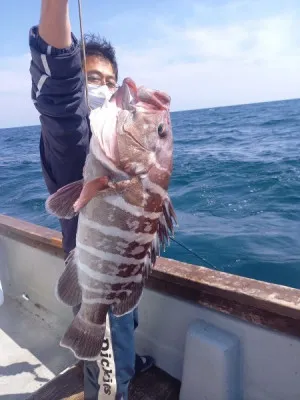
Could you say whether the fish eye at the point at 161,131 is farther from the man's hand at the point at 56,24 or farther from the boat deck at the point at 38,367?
the boat deck at the point at 38,367

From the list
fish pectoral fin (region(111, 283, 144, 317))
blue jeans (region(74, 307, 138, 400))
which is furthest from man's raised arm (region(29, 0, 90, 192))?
blue jeans (region(74, 307, 138, 400))

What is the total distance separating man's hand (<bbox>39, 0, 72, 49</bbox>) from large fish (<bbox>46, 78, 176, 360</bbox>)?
352 millimetres

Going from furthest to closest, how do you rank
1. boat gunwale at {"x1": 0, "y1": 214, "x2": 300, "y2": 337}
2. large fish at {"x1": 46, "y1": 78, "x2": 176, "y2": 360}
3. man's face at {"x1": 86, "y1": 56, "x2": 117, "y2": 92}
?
man's face at {"x1": 86, "y1": 56, "x2": 117, "y2": 92} < boat gunwale at {"x1": 0, "y1": 214, "x2": 300, "y2": 337} < large fish at {"x1": 46, "y1": 78, "x2": 176, "y2": 360}

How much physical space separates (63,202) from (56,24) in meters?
0.82

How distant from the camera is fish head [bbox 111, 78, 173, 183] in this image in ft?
5.75

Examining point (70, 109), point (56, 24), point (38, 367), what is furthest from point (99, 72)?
point (38, 367)

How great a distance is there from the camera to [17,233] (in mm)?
4305

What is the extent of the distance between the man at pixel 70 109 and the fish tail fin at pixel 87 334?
1.19ft

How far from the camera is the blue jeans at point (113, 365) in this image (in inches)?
91.2

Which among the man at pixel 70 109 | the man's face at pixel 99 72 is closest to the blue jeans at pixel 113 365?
the man at pixel 70 109

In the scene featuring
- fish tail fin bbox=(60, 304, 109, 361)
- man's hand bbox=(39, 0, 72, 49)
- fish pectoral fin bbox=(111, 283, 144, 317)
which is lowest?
fish tail fin bbox=(60, 304, 109, 361)

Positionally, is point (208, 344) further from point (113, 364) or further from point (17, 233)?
point (17, 233)

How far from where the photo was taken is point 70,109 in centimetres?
192

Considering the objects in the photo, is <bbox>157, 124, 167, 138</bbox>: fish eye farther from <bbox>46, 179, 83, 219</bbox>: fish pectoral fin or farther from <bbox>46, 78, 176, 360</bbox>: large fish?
<bbox>46, 179, 83, 219</bbox>: fish pectoral fin
